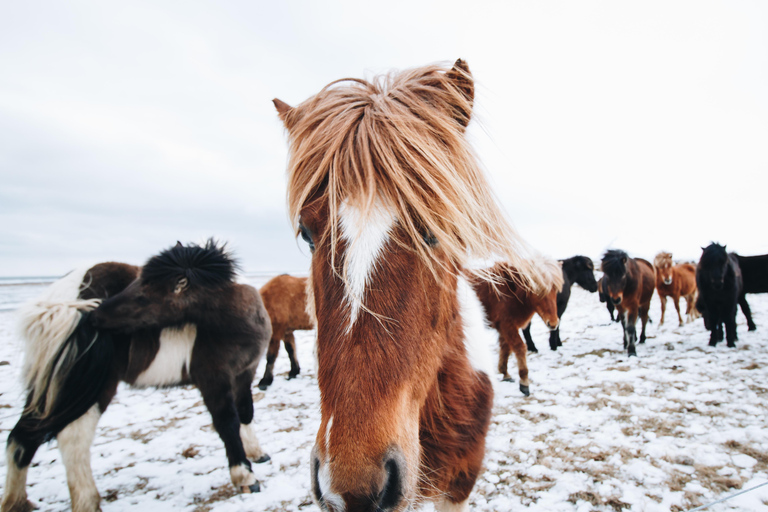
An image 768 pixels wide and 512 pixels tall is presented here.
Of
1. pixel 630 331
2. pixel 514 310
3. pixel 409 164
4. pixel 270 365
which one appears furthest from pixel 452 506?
pixel 630 331

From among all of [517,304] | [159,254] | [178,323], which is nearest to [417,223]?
[178,323]

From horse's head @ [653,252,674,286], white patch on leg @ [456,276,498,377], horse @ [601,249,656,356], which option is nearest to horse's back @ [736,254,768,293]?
horse's head @ [653,252,674,286]

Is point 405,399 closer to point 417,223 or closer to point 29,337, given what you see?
point 417,223

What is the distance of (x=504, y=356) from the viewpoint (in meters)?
5.89

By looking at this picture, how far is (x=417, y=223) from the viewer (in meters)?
1.17

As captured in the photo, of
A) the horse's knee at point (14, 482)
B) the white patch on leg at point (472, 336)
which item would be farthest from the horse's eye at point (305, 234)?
the horse's knee at point (14, 482)

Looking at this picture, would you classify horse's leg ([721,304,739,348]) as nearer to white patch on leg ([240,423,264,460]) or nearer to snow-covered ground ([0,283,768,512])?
snow-covered ground ([0,283,768,512])

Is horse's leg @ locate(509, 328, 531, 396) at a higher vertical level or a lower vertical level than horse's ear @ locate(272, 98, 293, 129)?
lower

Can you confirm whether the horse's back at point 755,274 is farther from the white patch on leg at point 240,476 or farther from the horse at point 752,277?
the white patch on leg at point 240,476

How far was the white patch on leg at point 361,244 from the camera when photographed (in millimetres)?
1035

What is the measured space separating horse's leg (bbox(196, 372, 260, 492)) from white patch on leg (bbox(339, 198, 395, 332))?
8.62ft

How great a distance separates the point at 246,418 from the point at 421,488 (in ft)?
9.42

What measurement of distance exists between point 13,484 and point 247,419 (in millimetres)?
1778

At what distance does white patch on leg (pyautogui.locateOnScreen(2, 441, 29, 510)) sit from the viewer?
2.62m
